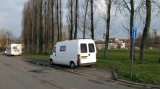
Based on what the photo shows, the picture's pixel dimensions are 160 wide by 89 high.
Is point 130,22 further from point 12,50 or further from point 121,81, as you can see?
point 12,50

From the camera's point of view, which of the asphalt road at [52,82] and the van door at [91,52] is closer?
the asphalt road at [52,82]

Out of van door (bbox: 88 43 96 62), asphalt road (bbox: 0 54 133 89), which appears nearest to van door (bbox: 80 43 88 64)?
van door (bbox: 88 43 96 62)

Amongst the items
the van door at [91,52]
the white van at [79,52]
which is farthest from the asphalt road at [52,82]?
the van door at [91,52]

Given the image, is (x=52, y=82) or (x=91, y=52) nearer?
(x=52, y=82)

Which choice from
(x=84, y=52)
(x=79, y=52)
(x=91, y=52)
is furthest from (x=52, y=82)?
(x=91, y=52)

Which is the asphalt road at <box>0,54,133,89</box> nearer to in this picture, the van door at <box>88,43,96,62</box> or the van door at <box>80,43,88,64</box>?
the van door at <box>80,43,88,64</box>

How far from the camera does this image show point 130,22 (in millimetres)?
27766

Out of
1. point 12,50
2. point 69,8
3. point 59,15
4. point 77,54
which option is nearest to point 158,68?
point 77,54

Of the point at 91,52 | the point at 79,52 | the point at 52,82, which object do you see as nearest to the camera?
the point at 52,82

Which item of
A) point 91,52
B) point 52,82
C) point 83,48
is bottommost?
point 52,82

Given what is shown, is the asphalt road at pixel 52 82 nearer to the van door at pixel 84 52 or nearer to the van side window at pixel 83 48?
the van door at pixel 84 52

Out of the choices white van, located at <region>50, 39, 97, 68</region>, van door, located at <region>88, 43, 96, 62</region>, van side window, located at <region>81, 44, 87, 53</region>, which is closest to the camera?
white van, located at <region>50, 39, 97, 68</region>

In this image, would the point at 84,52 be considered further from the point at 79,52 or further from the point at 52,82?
the point at 52,82

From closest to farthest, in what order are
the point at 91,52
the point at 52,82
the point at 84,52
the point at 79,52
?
the point at 52,82 → the point at 79,52 → the point at 84,52 → the point at 91,52
